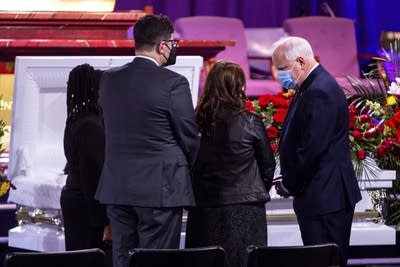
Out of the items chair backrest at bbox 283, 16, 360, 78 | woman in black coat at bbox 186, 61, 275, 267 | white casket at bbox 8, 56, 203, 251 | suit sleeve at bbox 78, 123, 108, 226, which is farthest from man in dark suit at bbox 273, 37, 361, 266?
chair backrest at bbox 283, 16, 360, 78

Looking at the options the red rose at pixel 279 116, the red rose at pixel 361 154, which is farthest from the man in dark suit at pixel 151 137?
the red rose at pixel 361 154

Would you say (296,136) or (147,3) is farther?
(147,3)

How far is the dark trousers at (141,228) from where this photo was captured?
12.9 feet

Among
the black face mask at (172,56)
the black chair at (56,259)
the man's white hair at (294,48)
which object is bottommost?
the black chair at (56,259)

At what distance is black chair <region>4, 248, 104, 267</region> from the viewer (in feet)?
11.0

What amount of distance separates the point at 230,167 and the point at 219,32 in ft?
15.7

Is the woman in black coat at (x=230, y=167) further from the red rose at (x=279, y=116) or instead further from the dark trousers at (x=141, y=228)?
the red rose at (x=279, y=116)

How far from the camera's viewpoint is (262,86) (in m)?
8.34

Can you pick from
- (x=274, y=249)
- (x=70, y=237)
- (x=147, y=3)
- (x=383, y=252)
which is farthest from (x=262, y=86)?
(x=274, y=249)

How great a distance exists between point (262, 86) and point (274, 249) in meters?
4.89

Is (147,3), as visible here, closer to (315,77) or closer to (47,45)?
(47,45)

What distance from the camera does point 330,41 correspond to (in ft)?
29.6

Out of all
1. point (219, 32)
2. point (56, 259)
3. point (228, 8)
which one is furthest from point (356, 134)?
point (228, 8)

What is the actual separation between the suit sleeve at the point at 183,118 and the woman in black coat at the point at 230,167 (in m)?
0.25
